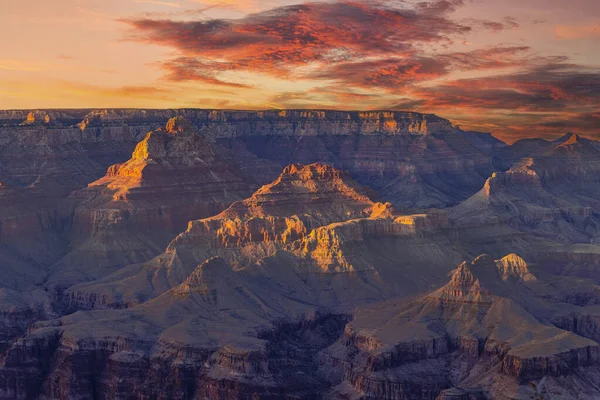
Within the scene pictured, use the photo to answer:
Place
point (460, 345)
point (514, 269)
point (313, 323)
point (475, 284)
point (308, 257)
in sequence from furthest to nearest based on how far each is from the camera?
point (308, 257), point (514, 269), point (313, 323), point (475, 284), point (460, 345)

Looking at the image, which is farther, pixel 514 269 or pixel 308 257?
pixel 308 257

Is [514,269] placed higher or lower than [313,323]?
higher

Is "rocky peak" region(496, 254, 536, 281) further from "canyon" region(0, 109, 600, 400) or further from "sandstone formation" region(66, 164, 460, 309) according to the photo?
"sandstone formation" region(66, 164, 460, 309)

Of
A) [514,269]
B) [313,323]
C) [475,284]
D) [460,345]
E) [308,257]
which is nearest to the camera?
[460,345]

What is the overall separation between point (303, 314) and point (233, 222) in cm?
3506

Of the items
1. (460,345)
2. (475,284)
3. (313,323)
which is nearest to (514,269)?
(475,284)

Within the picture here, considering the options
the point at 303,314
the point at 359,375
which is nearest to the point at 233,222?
the point at 303,314

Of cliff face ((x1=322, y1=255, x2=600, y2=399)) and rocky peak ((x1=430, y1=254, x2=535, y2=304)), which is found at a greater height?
rocky peak ((x1=430, y1=254, x2=535, y2=304))

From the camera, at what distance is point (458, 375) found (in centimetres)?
13838

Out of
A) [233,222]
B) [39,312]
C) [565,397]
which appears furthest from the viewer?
[233,222]

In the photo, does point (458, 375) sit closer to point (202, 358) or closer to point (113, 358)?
point (202, 358)

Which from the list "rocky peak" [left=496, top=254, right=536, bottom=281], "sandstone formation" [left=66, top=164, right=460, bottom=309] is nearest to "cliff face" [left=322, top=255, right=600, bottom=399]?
"rocky peak" [left=496, top=254, right=536, bottom=281]

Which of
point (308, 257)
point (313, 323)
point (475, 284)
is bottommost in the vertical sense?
point (313, 323)

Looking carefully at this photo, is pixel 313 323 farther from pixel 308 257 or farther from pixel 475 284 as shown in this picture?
pixel 475 284
